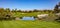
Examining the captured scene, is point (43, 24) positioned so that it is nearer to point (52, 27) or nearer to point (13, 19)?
point (52, 27)

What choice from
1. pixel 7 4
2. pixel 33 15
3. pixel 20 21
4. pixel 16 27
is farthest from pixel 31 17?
pixel 7 4

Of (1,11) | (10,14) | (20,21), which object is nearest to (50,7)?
(20,21)

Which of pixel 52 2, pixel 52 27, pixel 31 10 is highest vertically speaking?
pixel 52 2

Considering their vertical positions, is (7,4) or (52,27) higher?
→ (7,4)

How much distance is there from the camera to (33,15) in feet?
9.88

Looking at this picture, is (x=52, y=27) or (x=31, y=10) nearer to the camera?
(x=52, y=27)

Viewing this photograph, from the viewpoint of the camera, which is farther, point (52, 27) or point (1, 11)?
point (1, 11)

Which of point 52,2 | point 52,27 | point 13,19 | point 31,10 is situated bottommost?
point 52,27

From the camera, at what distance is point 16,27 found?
277cm

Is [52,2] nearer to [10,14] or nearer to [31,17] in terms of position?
[31,17]

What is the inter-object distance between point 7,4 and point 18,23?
21.8 inches

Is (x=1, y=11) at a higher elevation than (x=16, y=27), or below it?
higher

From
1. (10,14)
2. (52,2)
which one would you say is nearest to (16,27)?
(10,14)

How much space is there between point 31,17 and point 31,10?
0.18m
